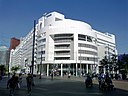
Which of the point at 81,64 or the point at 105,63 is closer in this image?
the point at 105,63

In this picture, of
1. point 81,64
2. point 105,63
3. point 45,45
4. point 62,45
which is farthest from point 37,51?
point 105,63

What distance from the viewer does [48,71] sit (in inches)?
3954

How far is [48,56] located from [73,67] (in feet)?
40.1

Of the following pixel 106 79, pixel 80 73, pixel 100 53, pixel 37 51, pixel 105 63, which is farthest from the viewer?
pixel 100 53

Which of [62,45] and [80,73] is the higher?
[62,45]

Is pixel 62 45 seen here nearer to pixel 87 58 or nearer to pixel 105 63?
pixel 87 58

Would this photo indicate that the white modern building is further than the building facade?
Yes

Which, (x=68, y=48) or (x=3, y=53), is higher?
→ (x=68, y=48)

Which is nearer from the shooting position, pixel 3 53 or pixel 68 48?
pixel 3 53

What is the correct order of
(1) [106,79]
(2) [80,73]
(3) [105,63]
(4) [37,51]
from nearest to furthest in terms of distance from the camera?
(1) [106,79], (3) [105,63], (2) [80,73], (4) [37,51]

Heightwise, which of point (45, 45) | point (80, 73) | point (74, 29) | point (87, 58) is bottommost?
point (80, 73)

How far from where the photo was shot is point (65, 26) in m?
98.9

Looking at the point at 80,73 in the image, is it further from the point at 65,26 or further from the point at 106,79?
the point at 106,79

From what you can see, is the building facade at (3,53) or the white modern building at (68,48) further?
the white modern building at (68,48)
